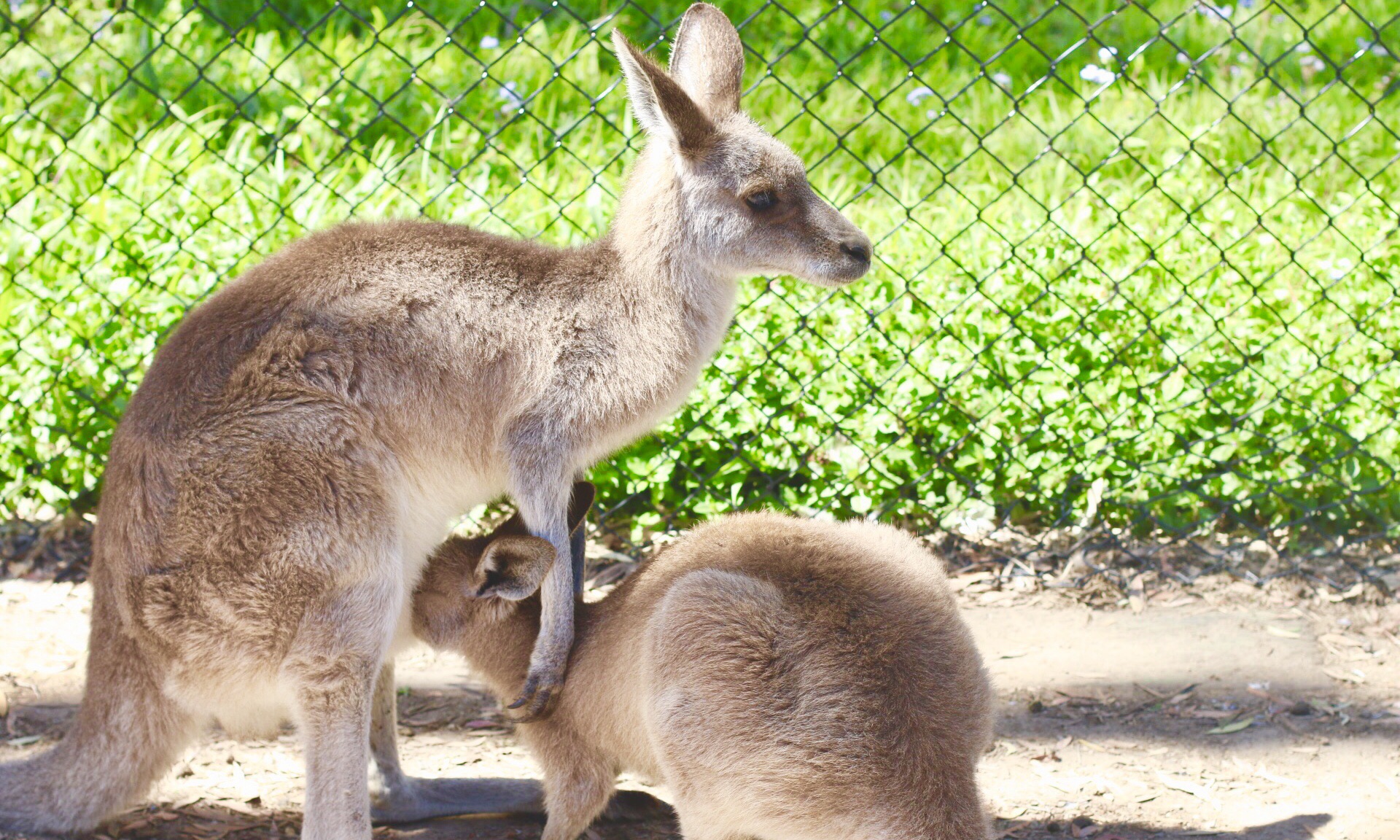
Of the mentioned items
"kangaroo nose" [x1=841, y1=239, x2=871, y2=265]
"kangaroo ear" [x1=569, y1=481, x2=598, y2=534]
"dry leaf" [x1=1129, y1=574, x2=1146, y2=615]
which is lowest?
"dry leaf" [x1=1129, y1=574, x2=1146, y2=615]

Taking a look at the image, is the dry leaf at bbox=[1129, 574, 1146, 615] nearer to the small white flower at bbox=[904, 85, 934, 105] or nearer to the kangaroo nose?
the kangaroo nose

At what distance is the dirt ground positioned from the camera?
3354mm

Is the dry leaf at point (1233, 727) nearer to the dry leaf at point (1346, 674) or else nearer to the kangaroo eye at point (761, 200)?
the dry leaf at point (1346, 674)

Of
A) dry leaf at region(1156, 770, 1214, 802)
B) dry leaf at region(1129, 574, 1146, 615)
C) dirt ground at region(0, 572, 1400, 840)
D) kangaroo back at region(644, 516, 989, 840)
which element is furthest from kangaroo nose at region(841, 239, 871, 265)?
dry leaf at region(1129, 574, 1146, 615)

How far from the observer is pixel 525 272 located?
10.9 ft

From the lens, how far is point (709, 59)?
3.58 m

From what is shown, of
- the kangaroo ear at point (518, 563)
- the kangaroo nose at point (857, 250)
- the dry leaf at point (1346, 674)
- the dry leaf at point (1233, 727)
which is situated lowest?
the dry leaf at point (1233, 727)

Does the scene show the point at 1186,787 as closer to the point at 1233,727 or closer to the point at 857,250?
the point at 1233,727

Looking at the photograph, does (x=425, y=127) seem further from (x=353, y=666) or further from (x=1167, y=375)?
(x=353, y=666)

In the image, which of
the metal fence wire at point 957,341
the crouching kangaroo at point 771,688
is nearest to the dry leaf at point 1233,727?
the metal fence wire at point 957,341

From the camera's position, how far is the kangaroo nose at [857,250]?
341cm

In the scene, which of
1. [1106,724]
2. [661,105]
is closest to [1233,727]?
[1106,724]

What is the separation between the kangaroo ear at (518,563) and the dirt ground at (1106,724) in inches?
28.1

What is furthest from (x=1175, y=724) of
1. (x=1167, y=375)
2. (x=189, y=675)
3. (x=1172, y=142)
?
(x=1172, y=142)
